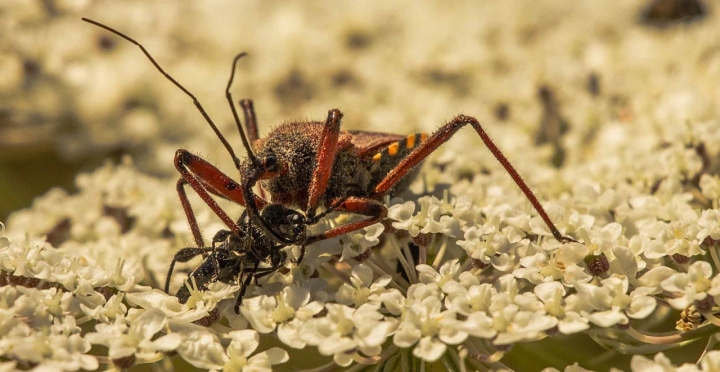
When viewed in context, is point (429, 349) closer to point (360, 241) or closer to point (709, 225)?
point (360, 241)

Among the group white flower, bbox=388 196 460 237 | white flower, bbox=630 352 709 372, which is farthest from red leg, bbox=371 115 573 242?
white flower, bbox=630 352 709 372

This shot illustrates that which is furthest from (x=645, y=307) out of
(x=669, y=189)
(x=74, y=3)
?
(x=74, y=3)

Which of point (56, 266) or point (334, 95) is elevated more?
point (334, 95)

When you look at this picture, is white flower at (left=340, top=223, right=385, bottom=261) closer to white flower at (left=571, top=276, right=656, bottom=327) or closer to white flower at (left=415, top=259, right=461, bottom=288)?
white flower at (left=415, top=259, right=461, bottom=288)

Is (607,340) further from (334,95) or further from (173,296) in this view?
(334,95)

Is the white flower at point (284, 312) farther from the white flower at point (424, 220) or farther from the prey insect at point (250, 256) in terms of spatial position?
the white flower at point (424, 220)

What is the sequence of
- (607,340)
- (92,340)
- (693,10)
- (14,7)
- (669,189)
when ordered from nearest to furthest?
(92,340)
(607,340)
(669,189)
(14,7)
(693,10)

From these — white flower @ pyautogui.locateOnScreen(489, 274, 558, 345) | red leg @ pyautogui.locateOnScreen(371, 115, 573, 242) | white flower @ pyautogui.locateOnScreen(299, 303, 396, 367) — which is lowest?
white flower @ pyautogui.locateOnScreen(489, 274, 558, 345)
